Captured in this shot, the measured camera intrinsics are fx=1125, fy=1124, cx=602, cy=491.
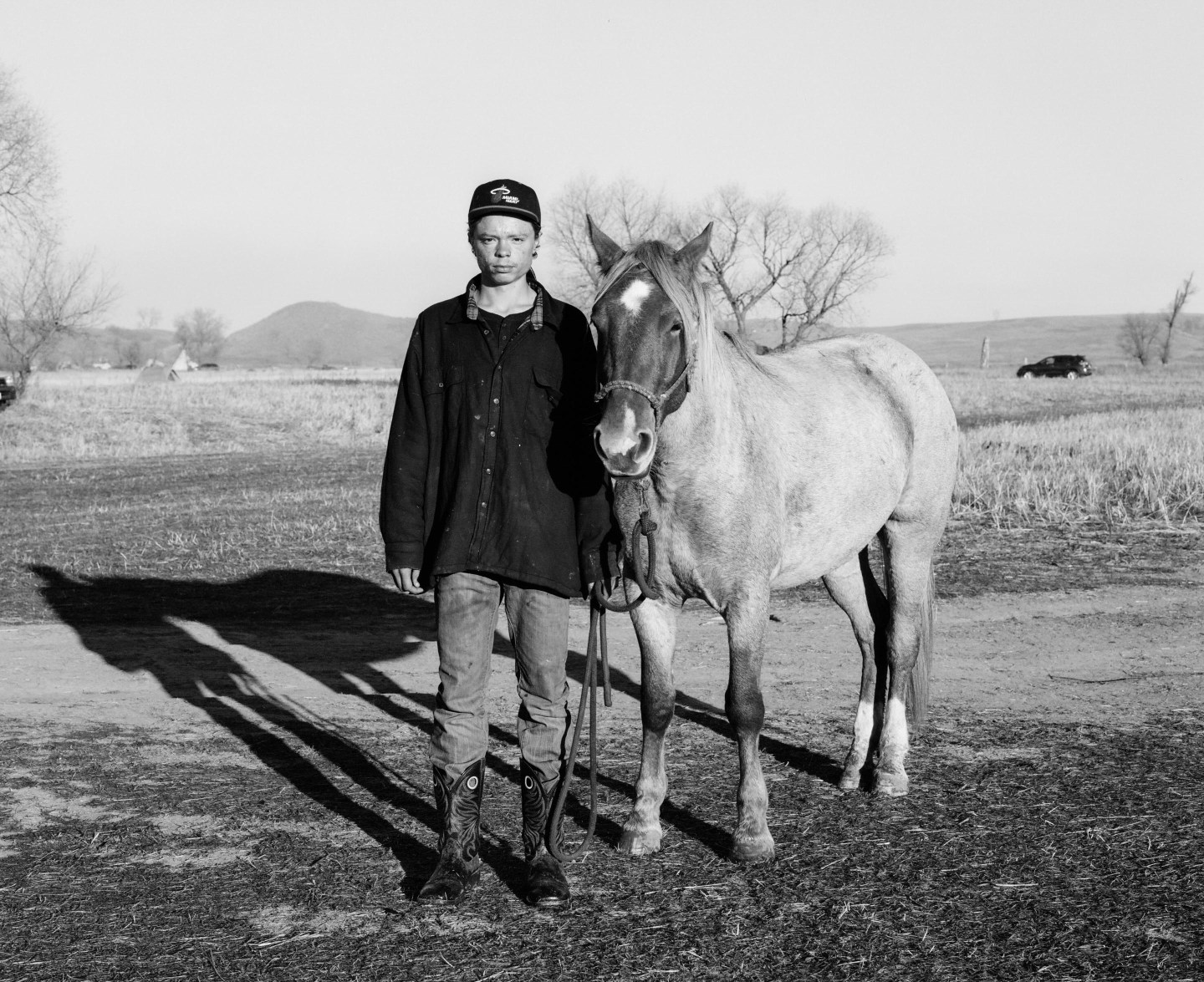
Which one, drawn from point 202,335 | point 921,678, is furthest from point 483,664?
point 202,335

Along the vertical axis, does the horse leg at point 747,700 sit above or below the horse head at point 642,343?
below

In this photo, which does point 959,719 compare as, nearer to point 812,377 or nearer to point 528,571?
point 812,377

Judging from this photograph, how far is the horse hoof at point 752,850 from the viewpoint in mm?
4172

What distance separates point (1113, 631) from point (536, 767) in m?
5.68

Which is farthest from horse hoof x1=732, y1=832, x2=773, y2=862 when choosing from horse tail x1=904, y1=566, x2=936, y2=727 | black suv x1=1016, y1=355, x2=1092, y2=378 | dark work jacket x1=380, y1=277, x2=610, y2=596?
black suv x1=1016, y1=355, x2=1092, y2=378

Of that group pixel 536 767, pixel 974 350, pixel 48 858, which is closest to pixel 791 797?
pixel 536 767

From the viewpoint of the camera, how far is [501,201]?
12.3 feet

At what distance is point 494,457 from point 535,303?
0.55 meters

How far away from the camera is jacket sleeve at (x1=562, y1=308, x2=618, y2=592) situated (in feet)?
13.0

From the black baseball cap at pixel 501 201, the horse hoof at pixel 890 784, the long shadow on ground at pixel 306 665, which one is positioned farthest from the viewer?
the horse hoof at pixel 890 784

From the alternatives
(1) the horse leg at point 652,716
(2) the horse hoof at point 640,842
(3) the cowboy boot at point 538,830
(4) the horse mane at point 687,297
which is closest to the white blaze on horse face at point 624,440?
(4) the horse mane at point 687,297

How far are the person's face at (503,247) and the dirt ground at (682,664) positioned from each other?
2.64 m

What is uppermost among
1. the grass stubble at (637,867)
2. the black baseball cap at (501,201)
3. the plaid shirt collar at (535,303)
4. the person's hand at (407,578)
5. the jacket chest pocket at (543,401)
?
the black baseball cap at (501,201)

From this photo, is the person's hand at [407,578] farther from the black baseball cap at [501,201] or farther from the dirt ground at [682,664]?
the dirt ground at [682,664]
